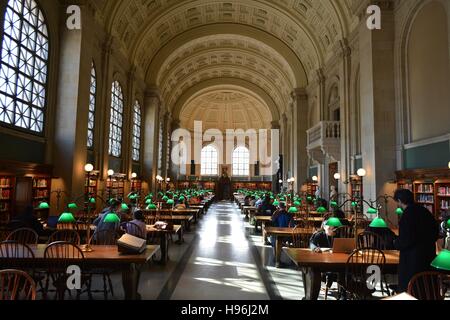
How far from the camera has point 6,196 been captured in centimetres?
879

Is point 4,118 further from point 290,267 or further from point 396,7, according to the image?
point 396,7

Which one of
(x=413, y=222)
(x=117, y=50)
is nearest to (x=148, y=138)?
(x=117, y=50)

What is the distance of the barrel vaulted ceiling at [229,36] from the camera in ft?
55.5

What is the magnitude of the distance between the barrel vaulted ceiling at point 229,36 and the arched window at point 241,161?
1142 cm

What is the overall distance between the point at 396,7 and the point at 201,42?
15363mm

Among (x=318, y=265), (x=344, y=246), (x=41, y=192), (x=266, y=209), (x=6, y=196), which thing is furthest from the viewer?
(x=266, y=209)

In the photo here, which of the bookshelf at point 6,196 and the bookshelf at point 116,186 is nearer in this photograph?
the bookshelf at point 6,196

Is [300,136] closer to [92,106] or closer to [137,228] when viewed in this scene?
[92,106]

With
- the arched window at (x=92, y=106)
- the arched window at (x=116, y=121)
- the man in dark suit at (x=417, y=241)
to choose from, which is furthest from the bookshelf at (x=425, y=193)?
the arched window at (x=116, y=121)

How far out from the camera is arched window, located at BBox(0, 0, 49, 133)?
8938 mm

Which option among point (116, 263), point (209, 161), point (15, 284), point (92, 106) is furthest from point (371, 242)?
point (209, 161)

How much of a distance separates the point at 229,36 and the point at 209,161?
20.6 m

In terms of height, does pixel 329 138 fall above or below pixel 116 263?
above

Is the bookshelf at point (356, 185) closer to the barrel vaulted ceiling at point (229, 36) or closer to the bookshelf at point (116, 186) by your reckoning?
the barrel vaulted ceiling at point (229, 36)
